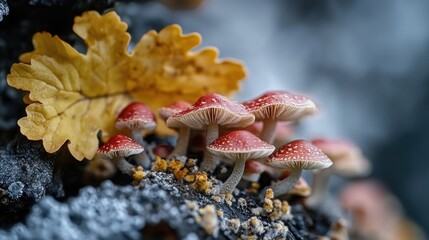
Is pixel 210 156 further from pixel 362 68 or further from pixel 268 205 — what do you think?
pixel 362 68

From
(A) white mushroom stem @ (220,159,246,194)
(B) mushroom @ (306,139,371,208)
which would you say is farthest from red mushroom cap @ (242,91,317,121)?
(B) mushroom @ (306,139,371,208)

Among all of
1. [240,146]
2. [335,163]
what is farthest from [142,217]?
[335,163]

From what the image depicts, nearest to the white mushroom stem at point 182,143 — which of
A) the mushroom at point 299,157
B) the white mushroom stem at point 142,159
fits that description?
the white mushroom stem at point 142,159

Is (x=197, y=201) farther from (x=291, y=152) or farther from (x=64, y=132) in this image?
(x=64, y=132)

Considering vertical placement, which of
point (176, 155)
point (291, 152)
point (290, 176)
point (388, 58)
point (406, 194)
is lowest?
point (406, 194)

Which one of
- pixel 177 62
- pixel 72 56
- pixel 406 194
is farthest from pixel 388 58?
pixel 72 56

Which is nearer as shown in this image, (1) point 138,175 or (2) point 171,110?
(1) point 138,175
